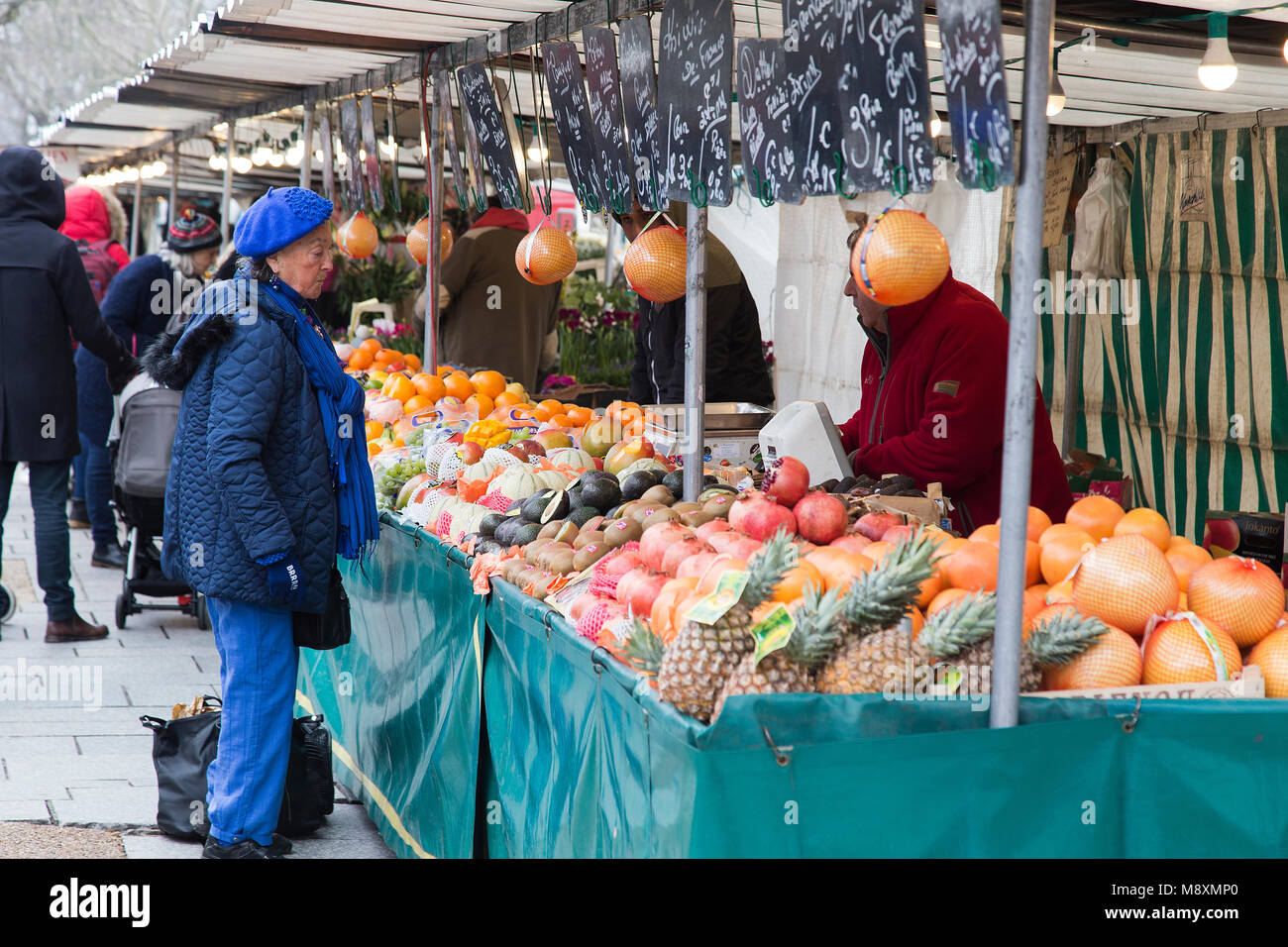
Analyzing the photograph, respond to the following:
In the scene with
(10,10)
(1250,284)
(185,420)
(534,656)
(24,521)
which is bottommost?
(24,521)

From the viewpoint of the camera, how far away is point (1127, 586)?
2.62 meters

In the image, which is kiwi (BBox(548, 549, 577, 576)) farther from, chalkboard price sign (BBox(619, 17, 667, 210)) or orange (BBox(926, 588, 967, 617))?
chalkboard price sign (BBox(619, 17, 667, 210))

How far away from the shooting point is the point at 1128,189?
7293 millimetres

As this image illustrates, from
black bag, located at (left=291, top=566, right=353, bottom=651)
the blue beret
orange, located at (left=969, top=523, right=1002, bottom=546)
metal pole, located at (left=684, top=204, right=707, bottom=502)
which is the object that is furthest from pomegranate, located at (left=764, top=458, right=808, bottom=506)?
the blue beret

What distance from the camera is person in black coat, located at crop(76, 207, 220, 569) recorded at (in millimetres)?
7090

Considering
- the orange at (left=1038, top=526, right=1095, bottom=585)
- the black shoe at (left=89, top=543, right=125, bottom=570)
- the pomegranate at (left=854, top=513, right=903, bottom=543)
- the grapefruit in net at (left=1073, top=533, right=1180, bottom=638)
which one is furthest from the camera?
the black shoe at (left=89, top=543, right=125, bottom=570)

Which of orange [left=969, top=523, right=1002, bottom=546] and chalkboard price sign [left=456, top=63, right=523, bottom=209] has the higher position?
chalkboard price sign [left=456, top=63, right=523, bottom=209]

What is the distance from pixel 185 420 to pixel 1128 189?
5.59 metres

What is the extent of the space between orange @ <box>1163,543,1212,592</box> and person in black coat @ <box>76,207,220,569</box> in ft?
17.6

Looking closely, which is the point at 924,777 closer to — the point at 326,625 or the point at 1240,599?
the point at 1240,599

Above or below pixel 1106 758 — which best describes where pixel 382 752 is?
below

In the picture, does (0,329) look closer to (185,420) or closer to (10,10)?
(185,420)

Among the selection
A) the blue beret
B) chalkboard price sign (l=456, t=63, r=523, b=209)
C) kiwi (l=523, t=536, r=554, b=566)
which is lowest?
kiwi (l=523, t=536, r=554, b=566)
